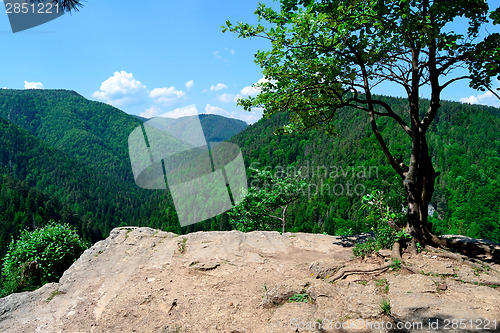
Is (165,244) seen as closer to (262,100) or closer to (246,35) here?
(262,100)

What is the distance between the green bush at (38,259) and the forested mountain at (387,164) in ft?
251

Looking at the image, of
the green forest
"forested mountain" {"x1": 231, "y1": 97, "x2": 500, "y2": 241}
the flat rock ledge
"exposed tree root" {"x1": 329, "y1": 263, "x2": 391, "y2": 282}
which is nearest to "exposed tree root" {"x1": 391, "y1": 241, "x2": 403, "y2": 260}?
the flat rock ledge

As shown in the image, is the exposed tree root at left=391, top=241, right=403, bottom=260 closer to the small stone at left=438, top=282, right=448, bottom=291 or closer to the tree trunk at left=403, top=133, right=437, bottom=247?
the tree trunk at left=403, top=133, right=437, bottom=247

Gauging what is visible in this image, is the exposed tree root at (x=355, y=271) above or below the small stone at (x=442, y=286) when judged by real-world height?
below

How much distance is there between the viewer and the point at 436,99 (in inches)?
306

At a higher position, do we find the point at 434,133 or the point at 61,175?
the point at 434,133

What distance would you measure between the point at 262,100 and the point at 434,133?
590ft

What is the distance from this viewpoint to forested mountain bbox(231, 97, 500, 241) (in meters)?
101

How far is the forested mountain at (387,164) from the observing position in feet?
331

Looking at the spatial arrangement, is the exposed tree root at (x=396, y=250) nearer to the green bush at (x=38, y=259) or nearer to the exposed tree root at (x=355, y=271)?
the exposed tree root at (x=355, y=271)

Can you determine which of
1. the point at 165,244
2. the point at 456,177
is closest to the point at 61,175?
the point at 165,244

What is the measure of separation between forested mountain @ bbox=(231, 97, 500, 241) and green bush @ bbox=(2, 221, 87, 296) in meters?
76.6

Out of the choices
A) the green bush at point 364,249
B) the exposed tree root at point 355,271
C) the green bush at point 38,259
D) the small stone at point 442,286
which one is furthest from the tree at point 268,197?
the small stone at point 442,286

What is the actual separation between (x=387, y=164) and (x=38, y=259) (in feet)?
393
